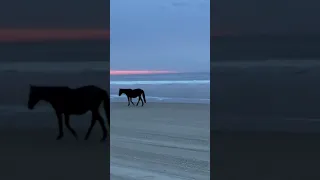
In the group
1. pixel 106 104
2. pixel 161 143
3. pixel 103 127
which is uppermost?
pixel 106 104

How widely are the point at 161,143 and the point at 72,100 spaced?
342 cm

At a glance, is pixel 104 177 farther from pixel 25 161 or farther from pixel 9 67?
pixel 9 67

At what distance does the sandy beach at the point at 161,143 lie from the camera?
4.29m

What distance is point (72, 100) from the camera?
108 inches

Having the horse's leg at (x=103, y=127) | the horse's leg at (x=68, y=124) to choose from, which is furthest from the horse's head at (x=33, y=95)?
the horse's leg at (x=103, y=127)
